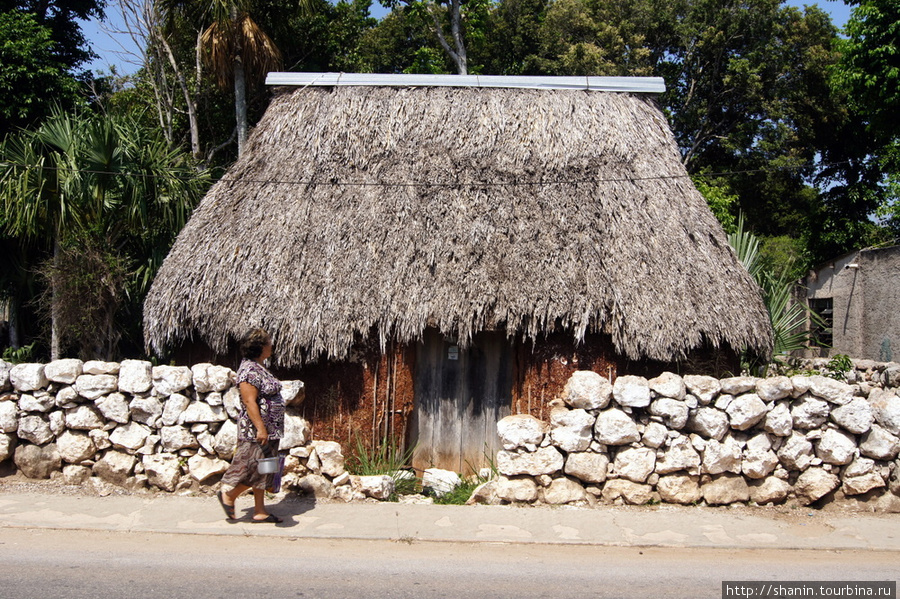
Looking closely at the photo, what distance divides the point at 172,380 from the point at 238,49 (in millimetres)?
8202

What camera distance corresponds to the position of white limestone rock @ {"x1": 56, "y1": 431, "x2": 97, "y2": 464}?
22.6ft

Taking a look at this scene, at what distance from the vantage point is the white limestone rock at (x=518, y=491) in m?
6.66

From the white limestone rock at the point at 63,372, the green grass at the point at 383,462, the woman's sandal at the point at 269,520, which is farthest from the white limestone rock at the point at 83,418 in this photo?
the green grass at the point at 383,462

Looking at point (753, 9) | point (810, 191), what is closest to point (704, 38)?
point (753, 9)

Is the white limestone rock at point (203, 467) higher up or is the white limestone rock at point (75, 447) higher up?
the white limestone rock at point (75, 447)

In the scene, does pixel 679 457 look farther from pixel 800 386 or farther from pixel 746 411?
Answer: pixel 800 386

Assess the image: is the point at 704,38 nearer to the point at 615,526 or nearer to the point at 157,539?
the point at 615,526

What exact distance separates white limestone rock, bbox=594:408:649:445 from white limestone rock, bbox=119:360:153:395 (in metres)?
4.24

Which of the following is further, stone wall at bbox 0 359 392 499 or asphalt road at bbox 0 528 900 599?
stone wall at bbox 0 359 392 499

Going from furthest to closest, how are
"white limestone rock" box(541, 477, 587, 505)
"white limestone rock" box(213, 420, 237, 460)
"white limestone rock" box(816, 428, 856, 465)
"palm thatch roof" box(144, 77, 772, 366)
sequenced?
"palm thatch roof" box(144, 77, 772, 366)
"white limestone rock" box(213, 420, 237, 460)
"white limestone rock" box(541, 477, 587, 505)
"white limestone rock" box(816, 428, 856, 465)

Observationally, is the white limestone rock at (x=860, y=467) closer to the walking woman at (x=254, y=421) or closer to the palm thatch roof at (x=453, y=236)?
the palm thatch roof at (x=453, y=236)

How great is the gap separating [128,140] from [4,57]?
4.17 meters

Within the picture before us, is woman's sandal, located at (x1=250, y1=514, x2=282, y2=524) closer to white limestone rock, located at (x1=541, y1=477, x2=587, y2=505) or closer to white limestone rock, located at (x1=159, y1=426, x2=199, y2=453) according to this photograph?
white limestone rock, located at (x1=159, y1=426, x2=199, y2=453)

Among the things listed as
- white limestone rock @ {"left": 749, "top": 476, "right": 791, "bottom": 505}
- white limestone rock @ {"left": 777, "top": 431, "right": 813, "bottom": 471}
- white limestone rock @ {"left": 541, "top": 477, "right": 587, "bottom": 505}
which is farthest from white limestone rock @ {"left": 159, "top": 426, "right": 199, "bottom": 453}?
white limestone rock @ {"left": 777, "top": 431, "right": 813, "bottom": 471}
